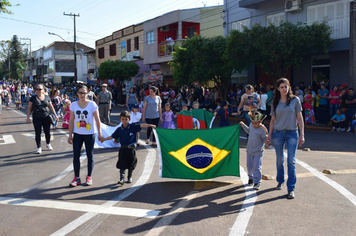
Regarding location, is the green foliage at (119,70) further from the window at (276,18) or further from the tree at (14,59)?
the tree at (14,59)

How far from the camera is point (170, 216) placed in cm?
495

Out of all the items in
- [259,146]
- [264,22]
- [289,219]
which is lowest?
[289,219]

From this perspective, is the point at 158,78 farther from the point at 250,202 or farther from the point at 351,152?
the point at 250,202

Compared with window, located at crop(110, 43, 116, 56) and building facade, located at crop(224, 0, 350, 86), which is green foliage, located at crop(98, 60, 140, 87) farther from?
building facade, located at crop(224, 0, 350, 86)

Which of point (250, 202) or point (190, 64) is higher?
point (190, 64)

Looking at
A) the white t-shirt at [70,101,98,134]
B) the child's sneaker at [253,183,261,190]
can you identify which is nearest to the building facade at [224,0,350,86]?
the child's sneaker at [253,183,261,190]

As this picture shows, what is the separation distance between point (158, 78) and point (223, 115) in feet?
79.3

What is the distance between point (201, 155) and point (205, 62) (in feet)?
50.6

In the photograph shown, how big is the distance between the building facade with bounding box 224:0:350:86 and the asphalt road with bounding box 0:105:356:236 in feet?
40.8

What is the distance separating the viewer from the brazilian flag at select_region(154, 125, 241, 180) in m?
6.66

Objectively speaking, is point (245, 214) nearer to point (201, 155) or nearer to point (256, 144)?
point (256, 144)

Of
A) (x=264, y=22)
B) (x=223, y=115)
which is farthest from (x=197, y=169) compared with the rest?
(x=264, y=22)

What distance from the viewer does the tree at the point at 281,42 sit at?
17.9m

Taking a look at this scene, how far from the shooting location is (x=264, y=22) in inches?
908
